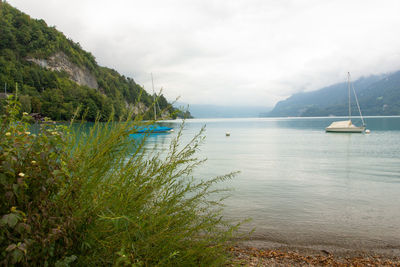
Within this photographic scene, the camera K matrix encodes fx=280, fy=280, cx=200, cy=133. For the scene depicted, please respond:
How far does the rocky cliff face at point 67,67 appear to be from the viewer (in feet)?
431

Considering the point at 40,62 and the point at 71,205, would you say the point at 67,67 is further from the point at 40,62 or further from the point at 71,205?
the point at 71,205

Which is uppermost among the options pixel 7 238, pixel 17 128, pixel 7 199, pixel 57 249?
pixel 17 128

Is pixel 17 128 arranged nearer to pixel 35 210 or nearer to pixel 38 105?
pixel 35 210

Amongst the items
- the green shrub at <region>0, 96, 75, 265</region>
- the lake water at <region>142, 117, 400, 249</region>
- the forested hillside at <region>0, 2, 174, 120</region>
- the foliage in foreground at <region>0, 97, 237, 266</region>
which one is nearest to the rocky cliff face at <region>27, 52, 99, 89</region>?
the forested hillside at <region>0, 2, 174, 120</region>

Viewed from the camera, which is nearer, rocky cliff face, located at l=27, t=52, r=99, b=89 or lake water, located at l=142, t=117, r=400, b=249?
lake water, located at l=142, t=117, r=400, b=249

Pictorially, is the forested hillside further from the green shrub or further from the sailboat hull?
the green shrub

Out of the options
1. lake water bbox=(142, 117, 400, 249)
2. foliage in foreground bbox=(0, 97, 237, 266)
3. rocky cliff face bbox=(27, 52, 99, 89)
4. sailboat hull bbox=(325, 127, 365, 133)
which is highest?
rocky cliff face bbox=(27, 52, 99, 89)

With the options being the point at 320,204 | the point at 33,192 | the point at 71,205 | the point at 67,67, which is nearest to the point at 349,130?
the point at 320,204

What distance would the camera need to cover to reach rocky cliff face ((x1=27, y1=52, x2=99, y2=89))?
131 m

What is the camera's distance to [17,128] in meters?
2.40

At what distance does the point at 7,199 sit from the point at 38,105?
80089 mm

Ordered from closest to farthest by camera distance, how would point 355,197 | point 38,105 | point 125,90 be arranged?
point 355,197, point 38,105, point 125,90

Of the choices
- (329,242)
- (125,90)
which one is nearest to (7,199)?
(329,242)

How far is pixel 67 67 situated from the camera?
5448 inches
